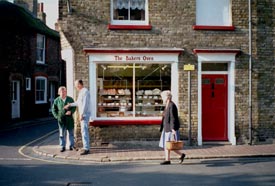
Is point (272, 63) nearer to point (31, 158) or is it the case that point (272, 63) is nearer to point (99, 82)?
point (99, 82)

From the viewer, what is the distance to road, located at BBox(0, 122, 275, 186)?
8688 mm

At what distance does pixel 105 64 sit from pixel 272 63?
20.0 ft

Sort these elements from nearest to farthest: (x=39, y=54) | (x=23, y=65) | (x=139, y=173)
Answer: (x=139, y=173)
(x=23, y=65)
(x=39, y=54)

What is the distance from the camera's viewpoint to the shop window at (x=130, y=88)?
46.0ft

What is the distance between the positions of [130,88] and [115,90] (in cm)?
54

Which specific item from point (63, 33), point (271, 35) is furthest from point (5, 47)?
point (271, 35)

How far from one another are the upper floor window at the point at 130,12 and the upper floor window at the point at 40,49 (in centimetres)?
1575

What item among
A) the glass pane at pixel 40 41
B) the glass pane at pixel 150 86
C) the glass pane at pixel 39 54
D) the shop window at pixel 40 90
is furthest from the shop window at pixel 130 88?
the glass pane at pixel 40 41

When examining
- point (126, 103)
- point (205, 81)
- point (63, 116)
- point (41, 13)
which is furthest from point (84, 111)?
point (41, 13)

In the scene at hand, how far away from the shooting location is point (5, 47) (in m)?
25.5

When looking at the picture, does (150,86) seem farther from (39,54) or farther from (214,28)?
(39,54)

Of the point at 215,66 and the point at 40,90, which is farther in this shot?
the point at 40,90

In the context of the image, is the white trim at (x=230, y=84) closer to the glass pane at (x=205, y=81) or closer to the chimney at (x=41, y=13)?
the glass pane at (x=205, y=81)

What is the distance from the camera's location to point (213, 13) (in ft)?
47.1
